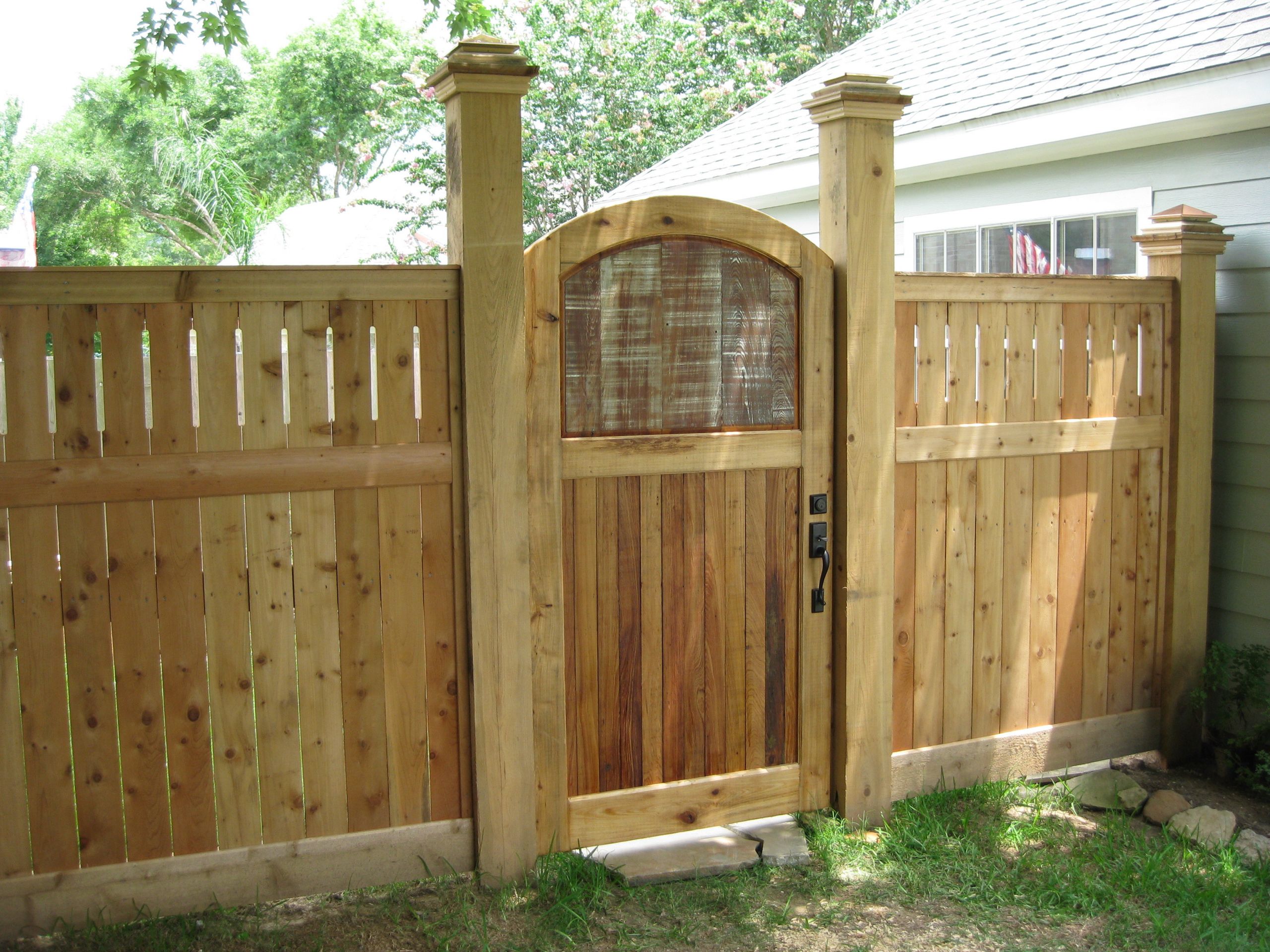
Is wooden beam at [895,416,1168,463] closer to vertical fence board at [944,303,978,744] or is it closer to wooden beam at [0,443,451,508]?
vertical fence board at [944,303,978,744]

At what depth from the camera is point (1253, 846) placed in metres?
3.77

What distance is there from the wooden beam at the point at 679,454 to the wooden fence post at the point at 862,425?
9.6 inches

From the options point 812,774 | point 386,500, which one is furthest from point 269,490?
point 812,774

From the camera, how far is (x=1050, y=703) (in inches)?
172

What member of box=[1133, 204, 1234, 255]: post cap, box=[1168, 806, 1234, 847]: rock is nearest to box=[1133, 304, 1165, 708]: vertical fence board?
box=[1133, 204, 1234, 255]: post cap

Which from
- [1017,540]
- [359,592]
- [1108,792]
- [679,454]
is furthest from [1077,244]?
[359,592]

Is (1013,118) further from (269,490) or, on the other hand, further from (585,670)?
(269,490)

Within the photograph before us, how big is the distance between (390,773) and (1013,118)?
4.27m

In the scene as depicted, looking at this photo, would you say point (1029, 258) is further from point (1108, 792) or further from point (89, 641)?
point (89, 641)

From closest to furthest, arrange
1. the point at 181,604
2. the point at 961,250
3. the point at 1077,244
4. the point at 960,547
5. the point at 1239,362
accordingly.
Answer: the point at 181,604, the point at 960,547, the point at 1239,362, the point at 1077,244, the point at 961,250

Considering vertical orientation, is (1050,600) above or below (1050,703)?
above

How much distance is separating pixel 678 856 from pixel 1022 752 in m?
1.52

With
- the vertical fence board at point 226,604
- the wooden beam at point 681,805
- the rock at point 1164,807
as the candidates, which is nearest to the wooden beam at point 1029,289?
the wooden beam at point 681,805

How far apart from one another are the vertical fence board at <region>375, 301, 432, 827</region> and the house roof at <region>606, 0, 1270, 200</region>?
1785mm
